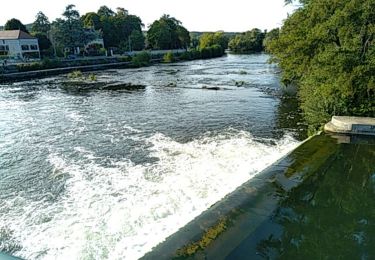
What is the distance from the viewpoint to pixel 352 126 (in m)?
12.6

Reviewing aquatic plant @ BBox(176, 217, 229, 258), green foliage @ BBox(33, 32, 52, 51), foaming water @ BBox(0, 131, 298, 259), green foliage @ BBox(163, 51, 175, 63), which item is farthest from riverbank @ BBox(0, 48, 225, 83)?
aquatic plant @ BBox(176, 217, 229, 258)

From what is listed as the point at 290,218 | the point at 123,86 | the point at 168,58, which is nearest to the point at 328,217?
the point at 290,218

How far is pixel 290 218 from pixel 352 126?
708 centimetres

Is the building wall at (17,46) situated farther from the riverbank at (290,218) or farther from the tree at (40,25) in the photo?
the riverbank at (290,218)

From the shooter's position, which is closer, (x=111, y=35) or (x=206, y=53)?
(x=206, y=53)

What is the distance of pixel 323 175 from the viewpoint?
9.26m

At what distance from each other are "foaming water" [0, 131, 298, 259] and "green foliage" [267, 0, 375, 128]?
2753 mm

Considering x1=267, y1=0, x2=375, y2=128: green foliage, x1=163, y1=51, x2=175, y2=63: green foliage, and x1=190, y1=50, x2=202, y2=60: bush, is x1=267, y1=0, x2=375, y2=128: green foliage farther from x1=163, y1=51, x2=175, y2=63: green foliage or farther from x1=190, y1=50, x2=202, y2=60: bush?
x1=190, y1=50, x2=202, y2=60: bush

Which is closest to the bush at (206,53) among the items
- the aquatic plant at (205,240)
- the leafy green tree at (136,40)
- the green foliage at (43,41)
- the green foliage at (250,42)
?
the leafy green tree at (136,40)

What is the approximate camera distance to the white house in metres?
60.0

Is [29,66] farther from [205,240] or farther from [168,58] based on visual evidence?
[205,240]

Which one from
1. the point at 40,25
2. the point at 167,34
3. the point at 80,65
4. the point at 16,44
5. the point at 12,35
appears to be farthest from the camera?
the point at 167,34

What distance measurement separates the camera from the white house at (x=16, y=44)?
2363 inches

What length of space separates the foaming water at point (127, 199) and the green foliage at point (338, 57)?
2.75 m
